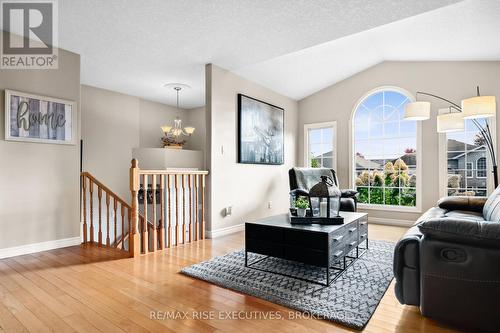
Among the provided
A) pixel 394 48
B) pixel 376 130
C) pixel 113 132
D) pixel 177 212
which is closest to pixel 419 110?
pixel 394 48

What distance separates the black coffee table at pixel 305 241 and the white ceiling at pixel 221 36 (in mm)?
2079

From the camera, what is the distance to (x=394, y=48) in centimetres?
443

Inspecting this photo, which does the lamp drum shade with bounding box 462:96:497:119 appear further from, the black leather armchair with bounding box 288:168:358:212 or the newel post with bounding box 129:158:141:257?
the newel post with bounding box 129:158:141:257

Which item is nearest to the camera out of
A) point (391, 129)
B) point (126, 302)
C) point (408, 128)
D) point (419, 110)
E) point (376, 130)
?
point (126, 302)

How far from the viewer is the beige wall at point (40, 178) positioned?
308 cm

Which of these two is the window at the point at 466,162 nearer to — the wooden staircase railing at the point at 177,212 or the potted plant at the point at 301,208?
the potted plant at the point at 301,208

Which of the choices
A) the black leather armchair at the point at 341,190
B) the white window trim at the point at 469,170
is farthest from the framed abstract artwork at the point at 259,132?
the white window trim at the point at 469,170

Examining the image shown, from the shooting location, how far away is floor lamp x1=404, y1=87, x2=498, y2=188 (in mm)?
3029

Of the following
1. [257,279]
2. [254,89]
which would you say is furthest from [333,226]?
[254,89]

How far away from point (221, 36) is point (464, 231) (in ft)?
9.77

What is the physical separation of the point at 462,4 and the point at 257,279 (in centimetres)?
348

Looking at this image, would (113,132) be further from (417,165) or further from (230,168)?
(417,165)

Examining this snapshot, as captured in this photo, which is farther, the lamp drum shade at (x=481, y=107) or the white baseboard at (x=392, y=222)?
the white baseboard at (x=392, y=222)

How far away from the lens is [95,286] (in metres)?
2.27
